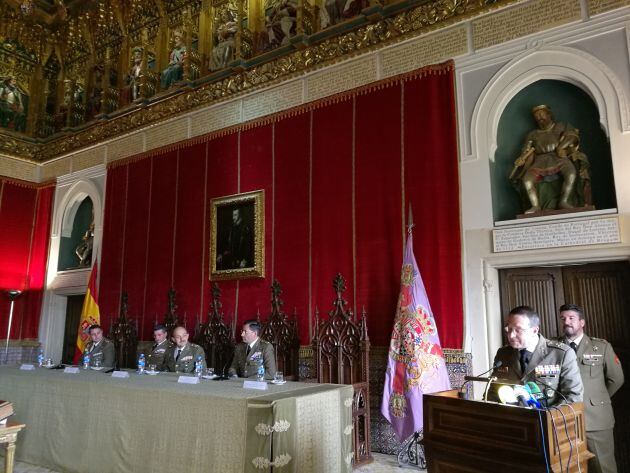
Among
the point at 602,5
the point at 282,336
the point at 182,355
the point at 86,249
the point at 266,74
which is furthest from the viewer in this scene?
the point at 86,249

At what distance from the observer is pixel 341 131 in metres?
6.95

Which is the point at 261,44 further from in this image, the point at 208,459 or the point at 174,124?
the point at 208,459

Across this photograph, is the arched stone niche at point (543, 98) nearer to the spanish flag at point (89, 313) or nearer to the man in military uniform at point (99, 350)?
the man in military uniform at point (99, 350)

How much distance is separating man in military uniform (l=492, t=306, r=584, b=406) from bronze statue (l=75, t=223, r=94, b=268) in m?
9.01

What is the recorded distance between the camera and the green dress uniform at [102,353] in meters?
7.04

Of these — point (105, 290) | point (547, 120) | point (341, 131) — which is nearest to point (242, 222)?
point (341, 131)

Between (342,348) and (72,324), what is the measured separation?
6829 millimetres

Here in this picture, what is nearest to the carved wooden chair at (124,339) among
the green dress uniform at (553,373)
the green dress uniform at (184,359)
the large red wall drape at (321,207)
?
the large red wall drape at (321,207)

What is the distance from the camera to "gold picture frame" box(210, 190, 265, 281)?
749 cm

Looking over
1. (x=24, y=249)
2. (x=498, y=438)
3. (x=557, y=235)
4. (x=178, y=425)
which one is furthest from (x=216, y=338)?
(x=24, y=249)

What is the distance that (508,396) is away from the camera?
254cm

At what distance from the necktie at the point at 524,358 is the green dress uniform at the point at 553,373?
0.02 m

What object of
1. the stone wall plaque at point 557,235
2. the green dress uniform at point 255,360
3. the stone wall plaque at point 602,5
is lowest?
the green dress uniform at point 255,360

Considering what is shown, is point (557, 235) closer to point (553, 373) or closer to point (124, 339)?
point (553, 373)
